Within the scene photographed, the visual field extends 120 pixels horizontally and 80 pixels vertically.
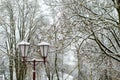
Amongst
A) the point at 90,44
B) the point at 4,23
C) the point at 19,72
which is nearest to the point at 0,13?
the point at 4,23

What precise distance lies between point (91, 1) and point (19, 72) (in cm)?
1699

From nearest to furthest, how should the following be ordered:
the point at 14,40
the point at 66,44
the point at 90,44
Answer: the point at 66,44 < the point at 90,44 < the point at 14,40

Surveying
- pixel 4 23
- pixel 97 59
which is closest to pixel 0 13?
pixel 4 23

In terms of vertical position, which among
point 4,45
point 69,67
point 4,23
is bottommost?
point 69,67

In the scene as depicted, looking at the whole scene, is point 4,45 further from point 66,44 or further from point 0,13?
point 66,44

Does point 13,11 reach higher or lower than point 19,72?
higher

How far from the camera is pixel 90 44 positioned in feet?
53.2

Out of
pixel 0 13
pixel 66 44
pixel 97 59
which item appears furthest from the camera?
pixel 0 13

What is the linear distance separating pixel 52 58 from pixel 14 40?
3.89m

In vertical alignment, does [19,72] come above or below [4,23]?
below

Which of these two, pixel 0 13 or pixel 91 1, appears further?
pixel 0 13

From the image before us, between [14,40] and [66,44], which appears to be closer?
[66,44]

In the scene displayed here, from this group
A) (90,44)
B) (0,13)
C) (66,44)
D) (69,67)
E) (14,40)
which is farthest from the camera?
(69,67)

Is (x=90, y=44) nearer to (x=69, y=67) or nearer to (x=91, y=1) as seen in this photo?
(x=91, y=1)
